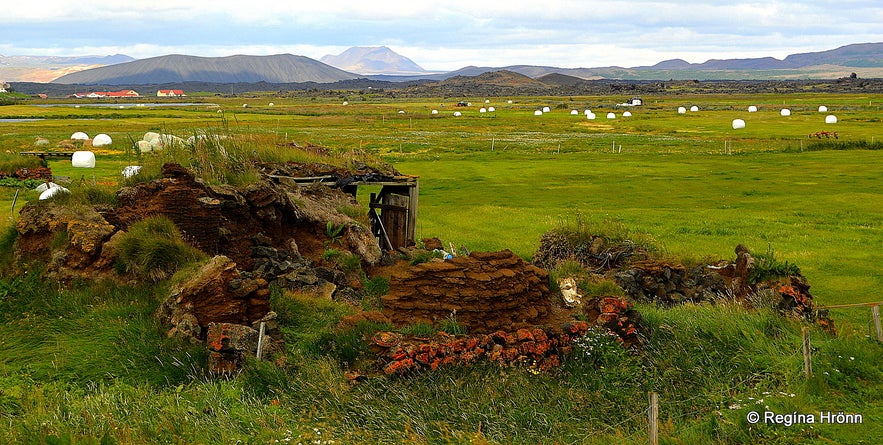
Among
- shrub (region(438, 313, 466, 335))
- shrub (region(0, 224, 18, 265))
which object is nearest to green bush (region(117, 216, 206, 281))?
shrub (region(0, 224, 18, 265))

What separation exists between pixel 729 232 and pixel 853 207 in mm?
10448

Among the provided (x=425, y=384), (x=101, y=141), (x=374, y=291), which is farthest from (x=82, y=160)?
(x=425, y=384)

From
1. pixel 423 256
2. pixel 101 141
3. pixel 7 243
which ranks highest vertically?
pixel 7 243

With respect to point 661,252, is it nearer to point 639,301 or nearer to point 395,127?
point 639,301

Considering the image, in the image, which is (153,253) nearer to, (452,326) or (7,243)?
(7,243)

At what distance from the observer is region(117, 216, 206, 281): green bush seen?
1460cm

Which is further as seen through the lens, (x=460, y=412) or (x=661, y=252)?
(x=661, y=252)

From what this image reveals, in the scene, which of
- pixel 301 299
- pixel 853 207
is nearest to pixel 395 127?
pixel 853 207

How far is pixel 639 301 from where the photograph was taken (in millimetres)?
17453

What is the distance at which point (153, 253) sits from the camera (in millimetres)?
14680

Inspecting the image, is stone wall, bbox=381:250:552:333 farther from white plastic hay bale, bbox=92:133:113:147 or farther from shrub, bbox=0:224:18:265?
white plastic hay bale, bbox=92:133:113:147

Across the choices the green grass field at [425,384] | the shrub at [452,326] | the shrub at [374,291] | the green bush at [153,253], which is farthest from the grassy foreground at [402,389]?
the shrub at [374,291]

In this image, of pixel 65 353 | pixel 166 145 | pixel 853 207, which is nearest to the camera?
pixel 65 353

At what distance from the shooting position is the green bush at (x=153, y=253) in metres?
14.6
